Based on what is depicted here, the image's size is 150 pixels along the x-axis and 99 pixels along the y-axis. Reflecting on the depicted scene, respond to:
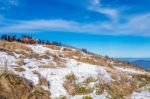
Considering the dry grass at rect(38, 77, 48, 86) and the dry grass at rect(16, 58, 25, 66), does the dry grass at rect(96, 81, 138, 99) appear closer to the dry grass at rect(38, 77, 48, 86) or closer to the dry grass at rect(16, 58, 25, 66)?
the dry grass at rect(38, 77, 48, 86)

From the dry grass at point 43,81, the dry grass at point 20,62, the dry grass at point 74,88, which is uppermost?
the dry grass at point 20,62

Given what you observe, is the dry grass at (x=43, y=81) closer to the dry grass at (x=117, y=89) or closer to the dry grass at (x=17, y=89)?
the dry grass at (x=17, y=89)

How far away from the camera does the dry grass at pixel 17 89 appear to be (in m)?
20.0

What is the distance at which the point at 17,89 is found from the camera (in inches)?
825

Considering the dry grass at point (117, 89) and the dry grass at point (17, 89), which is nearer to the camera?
the dry grass at point (17, 89)

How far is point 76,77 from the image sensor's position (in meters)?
26.7

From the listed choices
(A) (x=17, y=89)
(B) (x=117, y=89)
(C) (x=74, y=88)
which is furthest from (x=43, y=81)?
(B) (x=117, y=89)

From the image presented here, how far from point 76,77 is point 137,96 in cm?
667

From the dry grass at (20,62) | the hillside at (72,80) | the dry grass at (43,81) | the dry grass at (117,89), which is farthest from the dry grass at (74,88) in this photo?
the dry grass at (20,62)

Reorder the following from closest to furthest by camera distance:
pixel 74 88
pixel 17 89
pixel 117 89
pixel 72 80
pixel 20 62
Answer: pixel 17 89 → pixel 117 89 → pixel 74 88 → pixel 72 80 → pixel 20 62

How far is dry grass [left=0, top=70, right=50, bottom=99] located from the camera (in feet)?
65.7

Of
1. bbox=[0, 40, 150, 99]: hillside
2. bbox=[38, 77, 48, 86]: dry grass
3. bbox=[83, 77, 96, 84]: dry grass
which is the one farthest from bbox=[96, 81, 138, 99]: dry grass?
bbox=[38, 77, 48, 86]: dry grass

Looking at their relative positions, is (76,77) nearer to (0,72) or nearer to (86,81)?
(86,81)

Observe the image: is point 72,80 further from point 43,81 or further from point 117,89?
point 117,89
